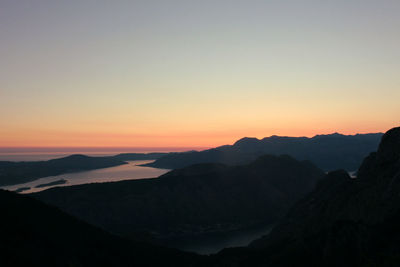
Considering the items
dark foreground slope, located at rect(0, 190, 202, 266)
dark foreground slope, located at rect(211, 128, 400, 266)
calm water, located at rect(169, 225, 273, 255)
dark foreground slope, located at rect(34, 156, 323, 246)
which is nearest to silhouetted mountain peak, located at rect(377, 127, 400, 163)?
dark foreground slope, located at rect(211, 128, 400, 266)

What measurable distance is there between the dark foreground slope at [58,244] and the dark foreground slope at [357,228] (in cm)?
1669

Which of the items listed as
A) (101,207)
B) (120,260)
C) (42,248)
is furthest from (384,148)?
(101,207)

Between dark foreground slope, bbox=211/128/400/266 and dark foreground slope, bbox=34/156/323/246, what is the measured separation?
239ft

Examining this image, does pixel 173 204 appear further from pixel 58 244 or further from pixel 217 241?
pixel 58 244

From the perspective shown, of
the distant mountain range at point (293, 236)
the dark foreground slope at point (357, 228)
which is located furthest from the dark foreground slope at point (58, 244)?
Result: the dark foreground slope at point (357, 228)

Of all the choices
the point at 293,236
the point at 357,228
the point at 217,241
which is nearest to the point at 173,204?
the point at 217,241

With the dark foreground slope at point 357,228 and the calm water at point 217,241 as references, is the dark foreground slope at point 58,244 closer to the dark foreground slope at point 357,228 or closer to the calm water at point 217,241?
the dark foreground slope at point 357,228

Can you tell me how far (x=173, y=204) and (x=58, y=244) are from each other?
381ft

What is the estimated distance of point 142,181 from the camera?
18575 cm

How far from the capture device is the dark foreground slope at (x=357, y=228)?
2009 inches

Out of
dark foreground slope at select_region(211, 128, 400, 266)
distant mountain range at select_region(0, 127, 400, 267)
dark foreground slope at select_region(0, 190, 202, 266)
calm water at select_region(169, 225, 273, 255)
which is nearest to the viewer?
dark foreground slope at select_region(0, 190, 202, 266)

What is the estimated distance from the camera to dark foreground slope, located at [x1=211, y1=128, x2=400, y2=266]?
5103cm

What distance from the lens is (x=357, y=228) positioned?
54594mm

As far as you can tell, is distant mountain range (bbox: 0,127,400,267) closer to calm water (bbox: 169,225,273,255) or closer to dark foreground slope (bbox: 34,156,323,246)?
calm water (bbox: 169,225,273,255)
